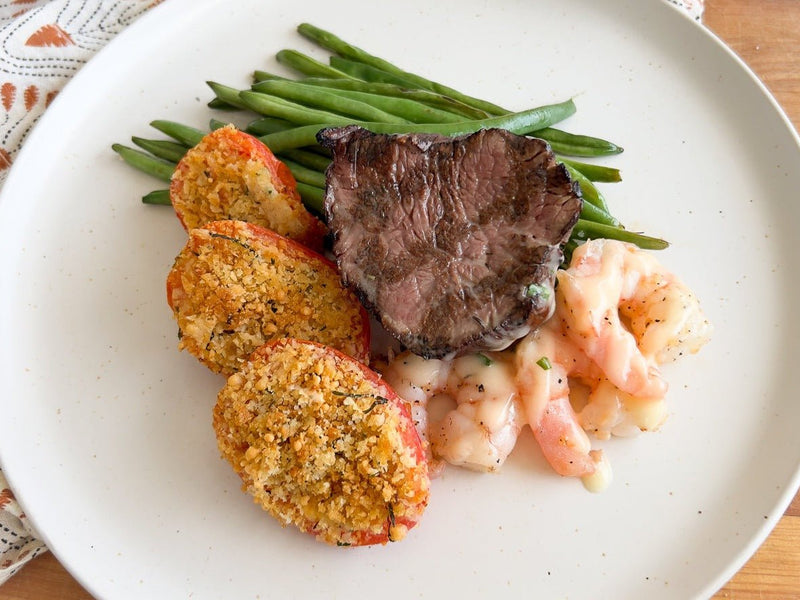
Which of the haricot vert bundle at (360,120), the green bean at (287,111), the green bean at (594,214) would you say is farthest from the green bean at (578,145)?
the green bean at (287,111)

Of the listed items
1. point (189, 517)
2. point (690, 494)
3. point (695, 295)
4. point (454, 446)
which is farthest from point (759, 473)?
point (189, 517)

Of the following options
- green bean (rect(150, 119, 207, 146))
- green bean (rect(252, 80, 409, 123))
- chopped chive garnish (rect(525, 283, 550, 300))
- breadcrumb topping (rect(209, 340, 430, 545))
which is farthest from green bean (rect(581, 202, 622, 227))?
green bean (rect(150, 119, 207, 146))

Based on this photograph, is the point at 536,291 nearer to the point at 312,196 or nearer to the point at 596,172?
the point at 596,172

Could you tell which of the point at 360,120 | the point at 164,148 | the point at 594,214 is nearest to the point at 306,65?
the point at 360,120

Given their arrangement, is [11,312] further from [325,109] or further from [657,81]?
[657,81]

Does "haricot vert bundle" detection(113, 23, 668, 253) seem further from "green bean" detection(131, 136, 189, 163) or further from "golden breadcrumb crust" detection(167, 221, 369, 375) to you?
"golden breadcrumb crust" detection(167, 221, 369, 375)
